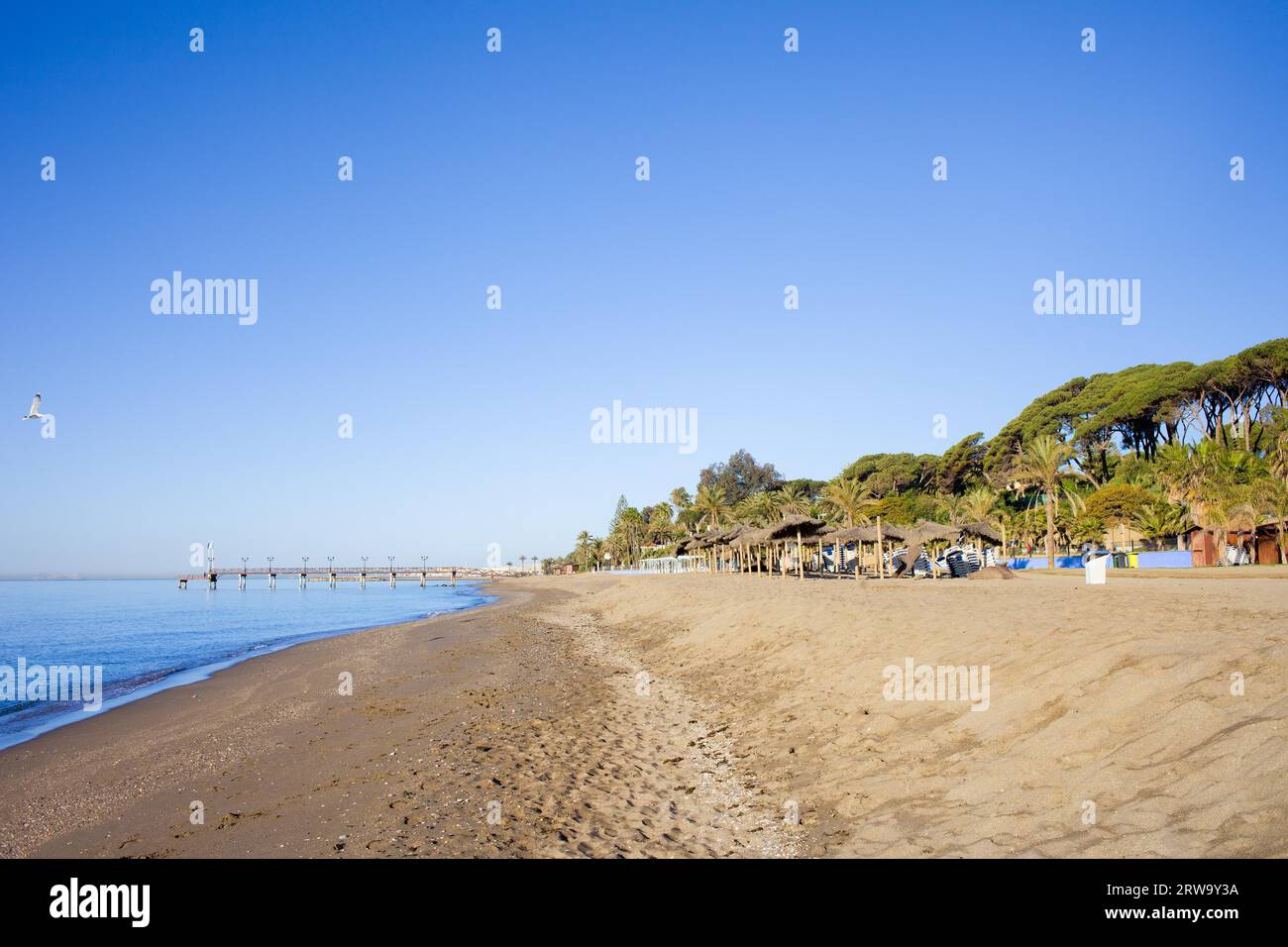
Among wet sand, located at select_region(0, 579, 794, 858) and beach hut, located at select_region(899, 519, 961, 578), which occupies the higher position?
beach hut, located at select_region(899, 519, 961, 578)

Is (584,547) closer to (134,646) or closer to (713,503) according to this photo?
(713,503)

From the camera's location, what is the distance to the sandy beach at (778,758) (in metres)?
4.99

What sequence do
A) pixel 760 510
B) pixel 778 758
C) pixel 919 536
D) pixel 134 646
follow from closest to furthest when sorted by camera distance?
pixel 778 758 < pixel 134 646 < pixel 919 536 < pixel 760 510

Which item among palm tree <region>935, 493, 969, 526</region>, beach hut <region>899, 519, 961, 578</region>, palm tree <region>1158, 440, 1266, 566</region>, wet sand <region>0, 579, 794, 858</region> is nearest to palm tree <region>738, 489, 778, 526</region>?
palm tree <region>935, 493, 969, 526</region>

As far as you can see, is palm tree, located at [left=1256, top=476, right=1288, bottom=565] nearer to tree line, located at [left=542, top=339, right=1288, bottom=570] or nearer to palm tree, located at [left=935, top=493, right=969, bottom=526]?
tree line, located at [left=542, top=339, right=1288, bottom=570]

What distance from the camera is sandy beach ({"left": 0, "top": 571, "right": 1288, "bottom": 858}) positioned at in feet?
16.4

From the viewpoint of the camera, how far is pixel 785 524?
36.0 meters

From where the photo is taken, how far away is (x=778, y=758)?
7820 mm

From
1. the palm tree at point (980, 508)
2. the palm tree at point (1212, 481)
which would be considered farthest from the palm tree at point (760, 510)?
the palm tree at point (1212, 481)

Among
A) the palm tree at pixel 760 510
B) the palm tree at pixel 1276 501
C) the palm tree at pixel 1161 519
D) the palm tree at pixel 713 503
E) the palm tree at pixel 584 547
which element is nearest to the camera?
the palm tree at pixel 1276 501

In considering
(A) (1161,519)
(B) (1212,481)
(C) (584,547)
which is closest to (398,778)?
(B) (1212,481)

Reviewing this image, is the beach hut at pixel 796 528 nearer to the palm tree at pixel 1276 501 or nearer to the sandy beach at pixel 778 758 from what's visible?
the sandy beach at pixel 778 758

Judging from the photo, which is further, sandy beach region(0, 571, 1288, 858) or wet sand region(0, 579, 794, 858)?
wet sand region(0, 579, 794, 858)

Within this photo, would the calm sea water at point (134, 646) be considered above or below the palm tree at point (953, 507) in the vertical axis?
below
